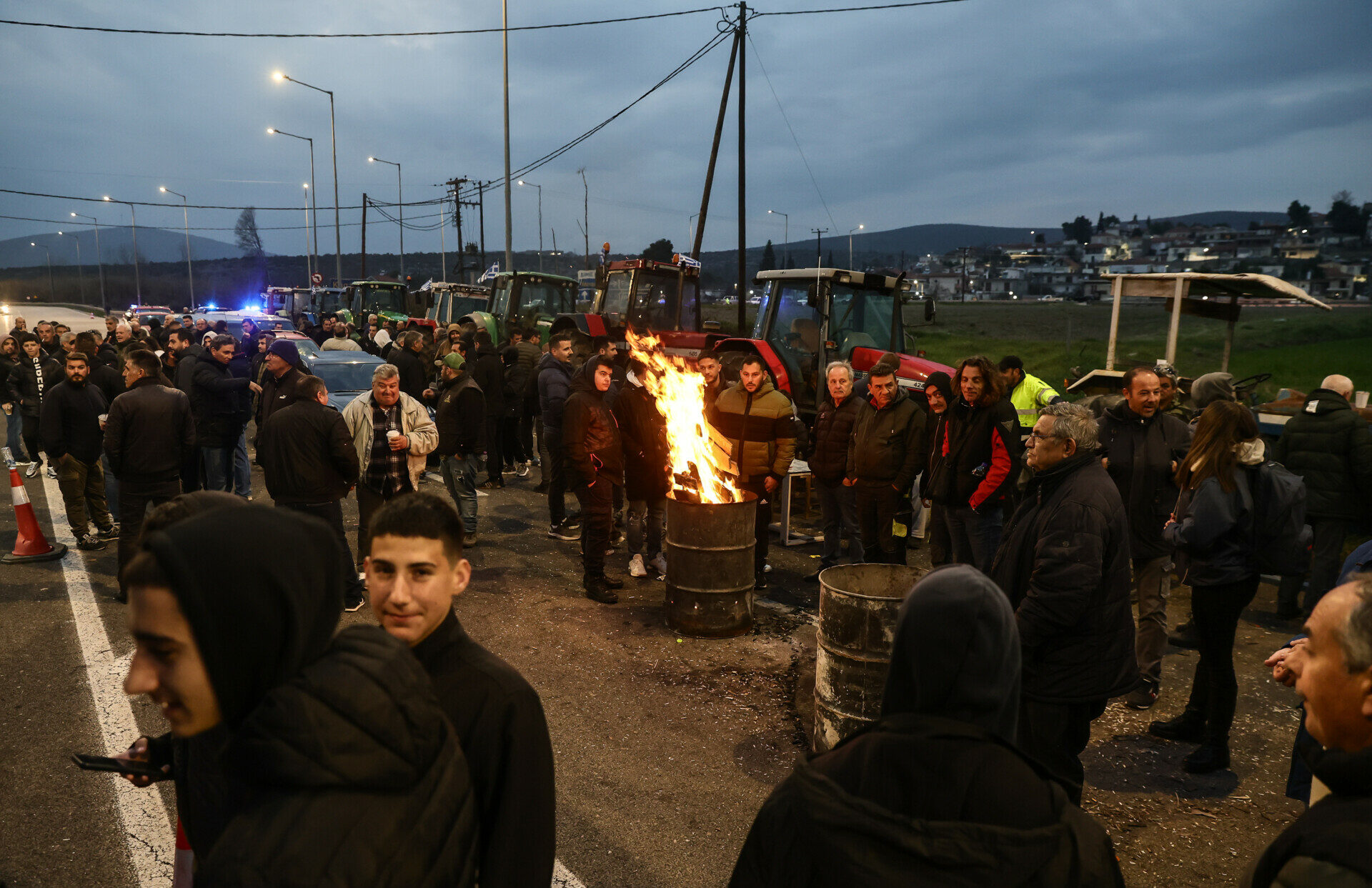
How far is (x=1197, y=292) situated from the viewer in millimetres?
10547

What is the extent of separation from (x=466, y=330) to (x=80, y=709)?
9685 mm

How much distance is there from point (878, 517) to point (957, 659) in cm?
590

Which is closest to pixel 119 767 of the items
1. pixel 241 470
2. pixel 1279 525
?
pixel 1279 525

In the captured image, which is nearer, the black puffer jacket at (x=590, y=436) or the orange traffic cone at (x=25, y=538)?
the black puffer jacket at (x=590, y=436)

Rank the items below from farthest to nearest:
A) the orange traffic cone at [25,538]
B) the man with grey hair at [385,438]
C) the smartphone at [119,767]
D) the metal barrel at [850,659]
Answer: the orange traffic cone at [25,538], the man with grey hair at [385,438], the metal barrel at [850,659], the smartphone at [119,767]

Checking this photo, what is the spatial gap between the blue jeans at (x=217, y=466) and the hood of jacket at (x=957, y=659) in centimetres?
893

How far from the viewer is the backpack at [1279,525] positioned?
4332 millimetres

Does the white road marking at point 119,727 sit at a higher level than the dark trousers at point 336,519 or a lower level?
lower

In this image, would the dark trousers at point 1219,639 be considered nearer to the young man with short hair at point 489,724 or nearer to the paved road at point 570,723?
the paved road at point 570,723

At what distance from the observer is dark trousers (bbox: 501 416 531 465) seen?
1209 centimetres

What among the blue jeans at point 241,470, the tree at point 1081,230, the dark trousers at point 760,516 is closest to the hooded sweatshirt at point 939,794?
the dark trousers at point 760,516

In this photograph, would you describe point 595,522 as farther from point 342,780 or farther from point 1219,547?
point 342,780

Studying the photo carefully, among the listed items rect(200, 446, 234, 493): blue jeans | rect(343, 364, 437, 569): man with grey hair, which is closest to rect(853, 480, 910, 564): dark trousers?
rect(343, 364, 437, 569): man with grey hair

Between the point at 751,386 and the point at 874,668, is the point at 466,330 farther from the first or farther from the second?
the point at 874,668
